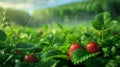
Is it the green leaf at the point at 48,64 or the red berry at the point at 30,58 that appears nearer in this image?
the green leaf at the point at 48,64

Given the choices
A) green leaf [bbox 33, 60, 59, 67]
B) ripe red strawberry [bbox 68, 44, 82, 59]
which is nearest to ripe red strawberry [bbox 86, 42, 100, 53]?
ripe red strawberry [bbox 68, 44, 82, 59]

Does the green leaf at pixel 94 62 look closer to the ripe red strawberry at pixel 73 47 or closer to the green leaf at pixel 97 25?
the ripe red strawberry at pixel 73 47

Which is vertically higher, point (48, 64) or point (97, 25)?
point (97, 25)

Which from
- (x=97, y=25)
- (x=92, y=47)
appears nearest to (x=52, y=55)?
(x=92, y=47)

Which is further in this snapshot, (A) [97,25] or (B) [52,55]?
(A) [97,25]

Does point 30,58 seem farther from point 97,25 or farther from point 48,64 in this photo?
point 97,25

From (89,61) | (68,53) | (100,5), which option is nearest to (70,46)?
(68,53)

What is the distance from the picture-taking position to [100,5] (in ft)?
44.0

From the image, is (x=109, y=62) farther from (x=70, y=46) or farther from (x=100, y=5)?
(x=100, y=5)

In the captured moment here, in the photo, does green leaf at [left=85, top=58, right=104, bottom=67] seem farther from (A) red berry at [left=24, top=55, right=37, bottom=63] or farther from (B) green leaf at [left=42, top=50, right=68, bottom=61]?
(A) red berry at [left=24, top=55, right=37, bottom=63]

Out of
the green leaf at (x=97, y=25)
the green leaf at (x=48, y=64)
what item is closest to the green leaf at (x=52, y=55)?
the green leaf at (x=48, y=64)

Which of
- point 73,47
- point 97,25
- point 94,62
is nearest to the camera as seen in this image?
point 94,62

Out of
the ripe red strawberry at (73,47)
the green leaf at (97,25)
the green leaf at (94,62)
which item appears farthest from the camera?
the green leaf at (97,25)

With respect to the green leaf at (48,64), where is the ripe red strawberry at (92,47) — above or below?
above
